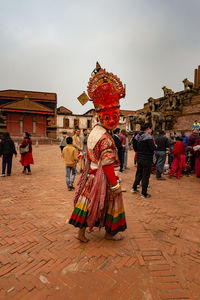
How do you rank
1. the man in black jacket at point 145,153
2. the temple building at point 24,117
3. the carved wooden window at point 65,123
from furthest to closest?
the carved wooden window at point 65,123
the temple building at point 24,117
the man in black jacket at point 145,153

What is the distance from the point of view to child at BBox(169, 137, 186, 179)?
20.7 ft

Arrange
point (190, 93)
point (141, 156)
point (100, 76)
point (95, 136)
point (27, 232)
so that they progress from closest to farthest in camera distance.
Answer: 1. point (95, 136)
2. point (100, 76)
3. point (27, 232)
4. point (141, 156)
5. point (190, 93)

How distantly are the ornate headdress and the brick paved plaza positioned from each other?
2109 millimetres

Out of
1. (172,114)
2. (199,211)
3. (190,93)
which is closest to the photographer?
(199,211)

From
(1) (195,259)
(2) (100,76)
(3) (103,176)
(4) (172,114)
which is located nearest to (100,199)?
(3) (103,176)

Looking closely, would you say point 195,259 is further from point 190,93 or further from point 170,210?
point 190,93

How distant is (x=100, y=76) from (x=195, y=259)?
2976mm

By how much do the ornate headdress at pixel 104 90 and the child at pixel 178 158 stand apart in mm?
4798

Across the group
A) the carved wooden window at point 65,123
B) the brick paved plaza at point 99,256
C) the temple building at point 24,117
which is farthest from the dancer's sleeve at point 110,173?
the carved wooden window at point 65,123

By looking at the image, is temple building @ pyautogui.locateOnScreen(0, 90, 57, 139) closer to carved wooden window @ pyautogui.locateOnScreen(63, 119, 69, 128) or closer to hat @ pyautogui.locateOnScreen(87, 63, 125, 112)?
carved wooden window @ pyautogui.locateOnScreen(63, 119, 69, 128)

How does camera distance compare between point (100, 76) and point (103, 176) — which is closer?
point (103, 176)

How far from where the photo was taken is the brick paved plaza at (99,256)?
174 cm

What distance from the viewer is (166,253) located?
7.63 ft

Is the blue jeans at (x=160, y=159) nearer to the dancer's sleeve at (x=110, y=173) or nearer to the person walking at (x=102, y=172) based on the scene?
the person walking at (x=102, y=172)
